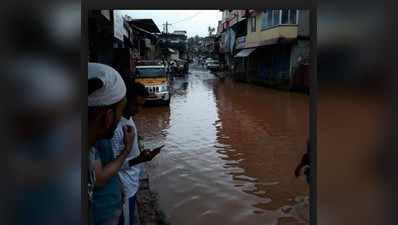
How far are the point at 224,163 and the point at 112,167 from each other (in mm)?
4281

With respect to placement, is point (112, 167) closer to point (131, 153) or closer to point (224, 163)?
point (131, 153)

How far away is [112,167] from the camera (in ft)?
8.86

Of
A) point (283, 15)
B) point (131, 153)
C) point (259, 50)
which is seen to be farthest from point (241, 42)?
point (131, 153)

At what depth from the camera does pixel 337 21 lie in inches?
89.3

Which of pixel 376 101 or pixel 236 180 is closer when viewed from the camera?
pixel 376 101

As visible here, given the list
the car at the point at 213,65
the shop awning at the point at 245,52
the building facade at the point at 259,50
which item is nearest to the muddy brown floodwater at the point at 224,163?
the car at the point at 213,65

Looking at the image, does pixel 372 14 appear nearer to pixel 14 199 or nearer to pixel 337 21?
pixel 337 21

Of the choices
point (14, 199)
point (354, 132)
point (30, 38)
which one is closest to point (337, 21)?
point (354, 132)

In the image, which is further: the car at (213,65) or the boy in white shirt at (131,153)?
the car at (213,65)

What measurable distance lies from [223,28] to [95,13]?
5.94 metres

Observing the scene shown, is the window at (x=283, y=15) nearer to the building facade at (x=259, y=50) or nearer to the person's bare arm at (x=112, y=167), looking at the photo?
the building facade at (x=259, y=50)

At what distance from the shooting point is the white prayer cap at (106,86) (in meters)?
2.57

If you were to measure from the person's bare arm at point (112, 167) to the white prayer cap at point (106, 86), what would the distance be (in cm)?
30

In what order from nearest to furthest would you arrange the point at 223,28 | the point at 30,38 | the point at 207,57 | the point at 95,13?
the point at 30,38, the point at 95,13, the point at 223,28, the point at 207,57
